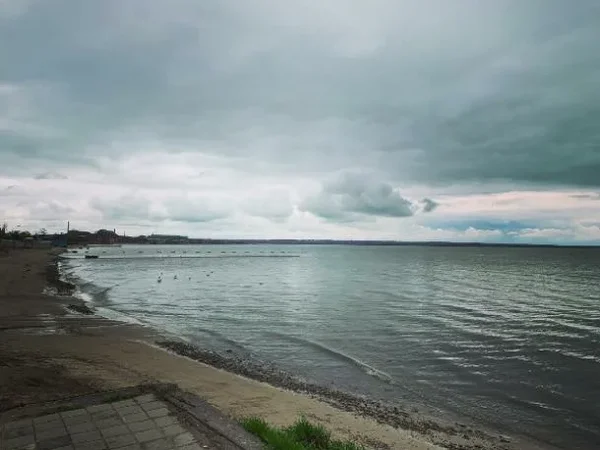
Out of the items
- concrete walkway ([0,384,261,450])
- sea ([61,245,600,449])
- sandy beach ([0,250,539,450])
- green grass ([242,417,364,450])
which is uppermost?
concrete walkway ([0,384,261,450])

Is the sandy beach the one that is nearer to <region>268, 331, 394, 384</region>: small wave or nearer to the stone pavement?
the stone pavement

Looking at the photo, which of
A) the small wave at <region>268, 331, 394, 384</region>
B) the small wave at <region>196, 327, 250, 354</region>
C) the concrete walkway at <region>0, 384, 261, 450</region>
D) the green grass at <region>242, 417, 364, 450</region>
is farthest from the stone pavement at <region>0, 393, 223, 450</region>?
the small wave at <region>196, 327, 250, 354</region>

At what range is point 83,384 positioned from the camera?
994cm

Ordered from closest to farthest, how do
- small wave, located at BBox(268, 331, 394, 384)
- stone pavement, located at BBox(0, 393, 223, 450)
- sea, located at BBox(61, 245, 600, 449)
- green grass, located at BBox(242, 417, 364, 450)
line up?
stone pavement, located at BBox(0, 393, 223, 450), green grass, located at BBox(242, 417, 364, 450), sea, located at BBox(61, 245, 600, 449), small wave, located at BBox(268, 331, 394, 384)

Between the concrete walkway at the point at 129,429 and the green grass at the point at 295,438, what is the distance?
26 cm

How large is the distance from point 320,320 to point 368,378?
11630 mm

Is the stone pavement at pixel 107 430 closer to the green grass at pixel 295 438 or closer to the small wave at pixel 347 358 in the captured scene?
the green grass at pixel 295 438

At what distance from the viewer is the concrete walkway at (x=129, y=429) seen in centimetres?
600

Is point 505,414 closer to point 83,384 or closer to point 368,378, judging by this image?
point 368,378

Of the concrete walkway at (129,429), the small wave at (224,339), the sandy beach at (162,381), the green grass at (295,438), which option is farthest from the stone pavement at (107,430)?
the small wave at (224,339)

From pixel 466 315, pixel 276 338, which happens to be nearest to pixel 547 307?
pixel 466 315

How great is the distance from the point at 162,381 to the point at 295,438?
5491mm

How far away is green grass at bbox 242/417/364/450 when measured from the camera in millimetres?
6195

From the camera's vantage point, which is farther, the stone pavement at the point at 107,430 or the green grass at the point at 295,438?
the green grass at the point at 295,438
